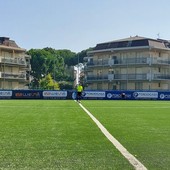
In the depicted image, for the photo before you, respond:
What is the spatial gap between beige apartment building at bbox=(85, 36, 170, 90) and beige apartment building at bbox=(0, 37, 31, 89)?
15.3 meters

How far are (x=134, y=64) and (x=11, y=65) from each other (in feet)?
80.4

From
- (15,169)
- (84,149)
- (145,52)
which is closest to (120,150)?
(84,149)

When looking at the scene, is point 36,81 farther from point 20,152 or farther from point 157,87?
point 20,152

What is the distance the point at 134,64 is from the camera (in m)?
73.0

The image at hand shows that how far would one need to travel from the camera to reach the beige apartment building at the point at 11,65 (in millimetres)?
74062

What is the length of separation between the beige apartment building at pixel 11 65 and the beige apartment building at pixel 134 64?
15291mm

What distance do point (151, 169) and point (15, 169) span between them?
85.5 inches

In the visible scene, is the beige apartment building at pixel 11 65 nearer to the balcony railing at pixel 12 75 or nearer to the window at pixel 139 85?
the balcony railing at pixel 12 75

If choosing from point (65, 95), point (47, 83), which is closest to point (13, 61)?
point (47, 83)

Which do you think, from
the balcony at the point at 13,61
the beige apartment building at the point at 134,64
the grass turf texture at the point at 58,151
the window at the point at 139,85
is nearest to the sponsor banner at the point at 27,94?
the balcony at the point at 13,61

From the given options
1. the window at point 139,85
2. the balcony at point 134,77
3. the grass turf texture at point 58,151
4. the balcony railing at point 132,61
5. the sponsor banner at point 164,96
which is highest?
the balcony railing at point 132,61

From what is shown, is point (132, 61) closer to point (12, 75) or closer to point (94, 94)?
point (12, 75)

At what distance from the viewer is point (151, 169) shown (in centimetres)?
611

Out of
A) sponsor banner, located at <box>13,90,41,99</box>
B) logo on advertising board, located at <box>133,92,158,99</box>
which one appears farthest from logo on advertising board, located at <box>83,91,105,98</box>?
sponsor banner, located at <box>13,90,41,99</box>
